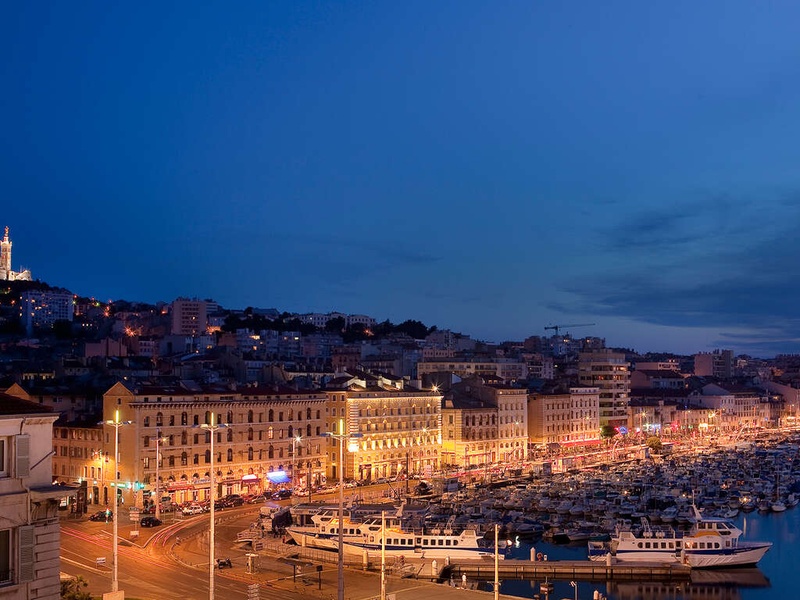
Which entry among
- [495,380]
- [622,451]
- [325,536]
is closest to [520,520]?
[325,536]

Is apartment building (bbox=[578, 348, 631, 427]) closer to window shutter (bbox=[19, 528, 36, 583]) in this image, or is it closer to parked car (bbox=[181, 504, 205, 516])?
parked car (bbox=[181, 504, 205, 516])

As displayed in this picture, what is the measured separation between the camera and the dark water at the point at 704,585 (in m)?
52.8

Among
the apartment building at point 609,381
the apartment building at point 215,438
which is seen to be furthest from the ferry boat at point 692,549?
the apartment building at point 609,381

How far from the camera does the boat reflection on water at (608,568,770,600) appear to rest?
52.9 metres

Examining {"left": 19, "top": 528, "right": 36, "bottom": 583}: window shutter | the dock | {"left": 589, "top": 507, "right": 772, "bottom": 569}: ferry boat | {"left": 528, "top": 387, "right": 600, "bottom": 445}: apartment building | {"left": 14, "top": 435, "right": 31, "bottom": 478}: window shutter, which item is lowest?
the dock

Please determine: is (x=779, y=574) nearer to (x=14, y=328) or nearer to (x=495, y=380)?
(x=495, y=380)

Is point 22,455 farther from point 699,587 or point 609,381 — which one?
point 609,381

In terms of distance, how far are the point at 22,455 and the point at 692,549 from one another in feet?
161

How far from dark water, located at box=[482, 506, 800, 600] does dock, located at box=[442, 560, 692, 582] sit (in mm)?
641

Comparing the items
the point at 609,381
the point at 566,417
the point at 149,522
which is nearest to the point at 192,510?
the point at 149,522

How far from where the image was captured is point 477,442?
103875 millimetres

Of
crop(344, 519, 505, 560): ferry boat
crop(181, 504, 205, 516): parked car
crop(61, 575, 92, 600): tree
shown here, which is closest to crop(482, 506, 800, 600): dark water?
crop(344, 519, 505, 560): ferry boat

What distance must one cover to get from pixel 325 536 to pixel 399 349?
12893 centimetres

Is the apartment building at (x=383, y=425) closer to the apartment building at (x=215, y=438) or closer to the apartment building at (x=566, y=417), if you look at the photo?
the apartment building at (x=215, y=438)
